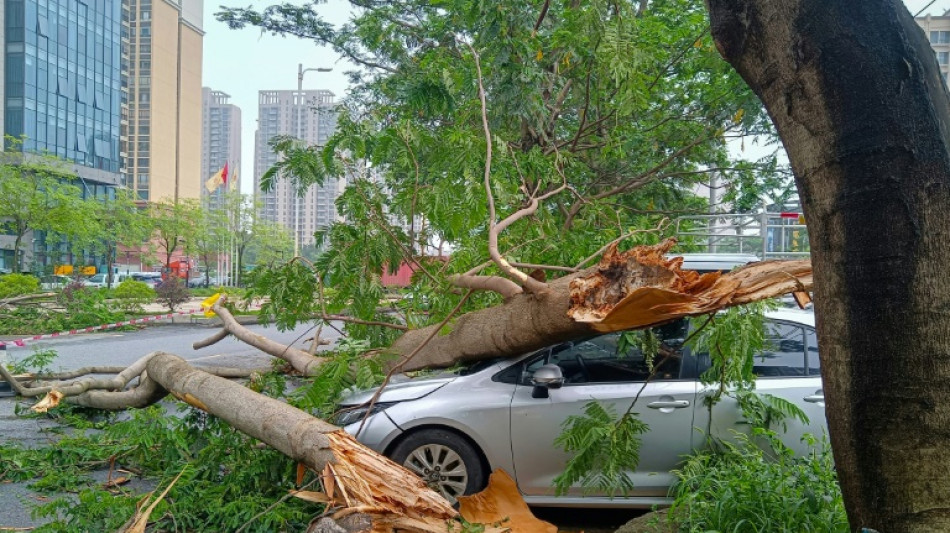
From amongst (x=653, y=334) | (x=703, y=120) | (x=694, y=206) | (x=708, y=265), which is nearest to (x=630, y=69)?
(x=708, y=265)

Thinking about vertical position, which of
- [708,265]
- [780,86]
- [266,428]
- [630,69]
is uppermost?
[630,69]

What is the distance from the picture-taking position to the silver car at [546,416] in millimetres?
4789

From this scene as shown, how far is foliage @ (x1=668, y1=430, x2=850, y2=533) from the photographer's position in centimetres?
336

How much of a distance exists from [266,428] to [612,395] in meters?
2.27

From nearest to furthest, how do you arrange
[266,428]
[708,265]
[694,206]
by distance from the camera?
[266,428] → [708,265] → [694,206]

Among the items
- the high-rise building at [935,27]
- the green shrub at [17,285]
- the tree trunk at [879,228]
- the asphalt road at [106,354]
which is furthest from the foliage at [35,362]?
the green shrub at [17,285]

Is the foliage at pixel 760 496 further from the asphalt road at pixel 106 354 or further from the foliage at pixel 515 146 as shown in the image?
the asphalt road at pixel 106 354

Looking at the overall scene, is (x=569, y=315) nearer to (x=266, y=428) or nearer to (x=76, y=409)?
(x=266, y=428)

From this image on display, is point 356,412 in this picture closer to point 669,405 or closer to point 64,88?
point 669,405

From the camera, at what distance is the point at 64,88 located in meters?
54.8

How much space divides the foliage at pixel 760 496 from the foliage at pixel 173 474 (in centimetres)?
214

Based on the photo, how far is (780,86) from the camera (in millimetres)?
2443

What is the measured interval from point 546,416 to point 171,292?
878 inches

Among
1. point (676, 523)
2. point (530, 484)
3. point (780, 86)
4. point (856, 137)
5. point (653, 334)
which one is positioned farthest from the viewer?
point (530, 484)
